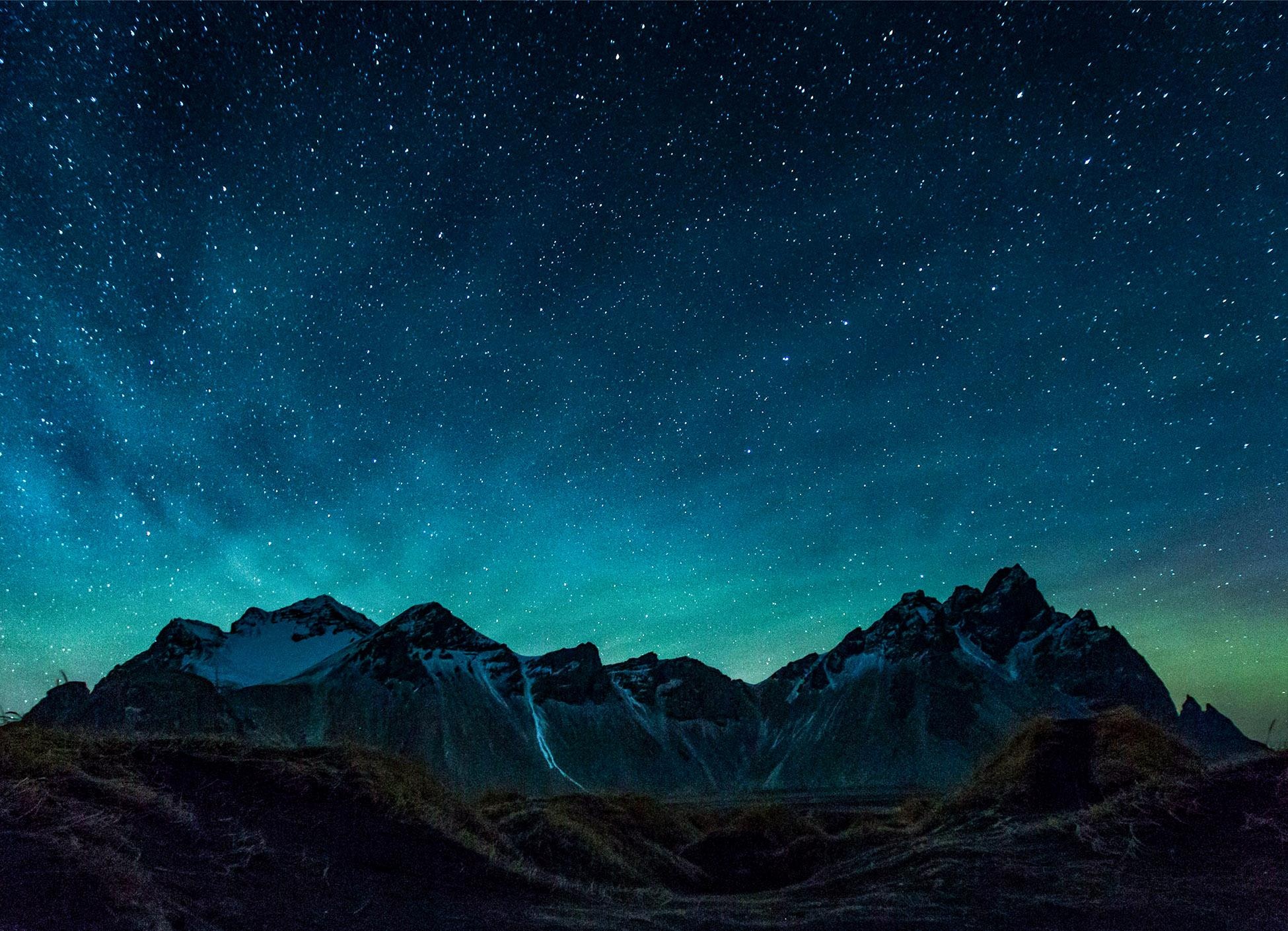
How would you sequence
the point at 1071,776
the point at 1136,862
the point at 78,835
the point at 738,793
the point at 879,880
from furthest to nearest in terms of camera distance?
the point at 738,793
the point at 1071,776
the point at 879,880
the point at 1136,862
the point at 78,835

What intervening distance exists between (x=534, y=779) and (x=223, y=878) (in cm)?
16980

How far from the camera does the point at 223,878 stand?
864cm

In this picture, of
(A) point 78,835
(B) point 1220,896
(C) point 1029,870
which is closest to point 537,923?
(A) point 78,835

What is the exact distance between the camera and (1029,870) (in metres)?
12.0

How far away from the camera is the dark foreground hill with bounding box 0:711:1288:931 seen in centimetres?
773

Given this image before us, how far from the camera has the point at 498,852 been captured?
13992 mm

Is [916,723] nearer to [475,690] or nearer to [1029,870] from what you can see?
[475,690]

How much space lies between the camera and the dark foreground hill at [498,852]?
7730 millimetres

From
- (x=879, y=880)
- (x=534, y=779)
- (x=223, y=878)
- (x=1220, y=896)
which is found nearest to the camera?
(x=223, y=878)

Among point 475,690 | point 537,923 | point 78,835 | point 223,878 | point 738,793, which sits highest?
point 475,690

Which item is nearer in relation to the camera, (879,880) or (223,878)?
(223,878)

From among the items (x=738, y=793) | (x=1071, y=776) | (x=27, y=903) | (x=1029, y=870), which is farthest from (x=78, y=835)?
(x=738, y=793)

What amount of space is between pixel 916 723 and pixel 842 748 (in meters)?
22.3

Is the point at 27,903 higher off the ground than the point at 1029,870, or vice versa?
the point at 27,903
